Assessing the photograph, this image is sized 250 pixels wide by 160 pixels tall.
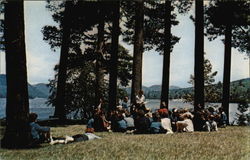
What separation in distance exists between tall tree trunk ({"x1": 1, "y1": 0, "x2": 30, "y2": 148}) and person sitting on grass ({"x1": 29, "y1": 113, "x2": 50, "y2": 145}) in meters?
0.95

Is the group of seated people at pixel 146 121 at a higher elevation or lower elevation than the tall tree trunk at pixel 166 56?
lower


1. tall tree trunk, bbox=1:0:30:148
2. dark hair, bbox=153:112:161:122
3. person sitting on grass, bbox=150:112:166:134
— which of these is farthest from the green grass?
dark hair, bbox=153:112:161:122

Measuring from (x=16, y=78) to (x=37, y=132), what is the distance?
234 cm

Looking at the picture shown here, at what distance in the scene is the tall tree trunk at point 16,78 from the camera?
1159cm

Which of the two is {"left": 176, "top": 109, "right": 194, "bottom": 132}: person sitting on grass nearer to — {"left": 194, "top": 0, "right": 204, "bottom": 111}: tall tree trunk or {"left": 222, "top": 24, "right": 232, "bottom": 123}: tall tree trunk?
{"left": 194, "top": 0, "right": 204, "bottom": 111}: tall tree trunk

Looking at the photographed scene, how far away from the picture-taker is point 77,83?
32.3 metres

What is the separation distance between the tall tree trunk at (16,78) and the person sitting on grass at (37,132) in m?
0.95

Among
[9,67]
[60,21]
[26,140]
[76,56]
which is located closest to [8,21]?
[9,67]

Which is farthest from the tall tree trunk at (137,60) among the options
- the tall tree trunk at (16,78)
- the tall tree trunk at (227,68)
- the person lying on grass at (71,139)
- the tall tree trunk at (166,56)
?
the tall tree trunk at (16,78)

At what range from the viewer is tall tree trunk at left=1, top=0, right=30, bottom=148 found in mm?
11594

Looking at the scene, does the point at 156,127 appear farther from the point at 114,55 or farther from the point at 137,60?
the point at 114,55

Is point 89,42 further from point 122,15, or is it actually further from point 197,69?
point 197,69

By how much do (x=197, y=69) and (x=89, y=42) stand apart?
547 inches

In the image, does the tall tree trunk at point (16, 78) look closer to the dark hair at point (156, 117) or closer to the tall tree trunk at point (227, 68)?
the dark hair at point (156, 117)
